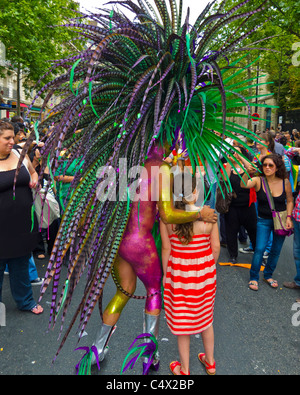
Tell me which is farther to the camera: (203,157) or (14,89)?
(14,89)

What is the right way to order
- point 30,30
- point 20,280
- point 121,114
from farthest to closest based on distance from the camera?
1. point 30,30
2. point 20,280
3. point 121,114

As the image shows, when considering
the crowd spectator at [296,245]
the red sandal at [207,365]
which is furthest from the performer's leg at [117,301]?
the crowd spectator at [296,245]

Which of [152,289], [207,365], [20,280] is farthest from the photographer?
[20,280]

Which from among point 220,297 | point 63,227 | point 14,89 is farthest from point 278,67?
point 63,227

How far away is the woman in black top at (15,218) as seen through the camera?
9.12 ft

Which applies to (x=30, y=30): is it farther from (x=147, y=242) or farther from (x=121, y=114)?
(x=147, y=242)

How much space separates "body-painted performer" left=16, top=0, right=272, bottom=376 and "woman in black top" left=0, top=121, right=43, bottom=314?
1121 millimetres

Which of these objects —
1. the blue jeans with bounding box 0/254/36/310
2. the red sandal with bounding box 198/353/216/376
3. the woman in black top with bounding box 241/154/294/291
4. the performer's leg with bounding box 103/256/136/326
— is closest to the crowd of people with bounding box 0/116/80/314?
the blue jeans with bounding box 0/254/36/310

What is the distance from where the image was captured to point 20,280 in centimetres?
304

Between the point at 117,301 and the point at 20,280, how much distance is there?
1.31m

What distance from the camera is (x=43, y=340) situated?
274 cm

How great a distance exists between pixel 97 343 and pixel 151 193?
125 cm

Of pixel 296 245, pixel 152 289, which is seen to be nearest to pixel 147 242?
pixel 152 289
